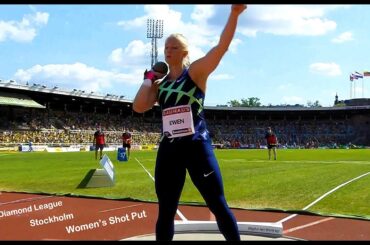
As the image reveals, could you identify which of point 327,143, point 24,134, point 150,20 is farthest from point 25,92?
point 327,143

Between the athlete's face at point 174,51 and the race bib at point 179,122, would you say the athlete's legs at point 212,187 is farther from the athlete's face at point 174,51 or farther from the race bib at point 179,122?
the athlete's face at point 174,51

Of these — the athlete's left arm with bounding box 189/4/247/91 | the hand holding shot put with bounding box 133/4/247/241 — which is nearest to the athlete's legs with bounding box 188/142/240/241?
the hand holding shot put with bounding box 133/4/247/241

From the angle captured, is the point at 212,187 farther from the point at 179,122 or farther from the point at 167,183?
the point at 179,122

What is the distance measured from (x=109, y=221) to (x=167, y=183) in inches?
129

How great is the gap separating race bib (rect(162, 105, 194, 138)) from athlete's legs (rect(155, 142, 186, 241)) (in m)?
0.12

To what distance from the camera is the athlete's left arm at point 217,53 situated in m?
3.68

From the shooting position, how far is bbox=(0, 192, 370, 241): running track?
239 inches

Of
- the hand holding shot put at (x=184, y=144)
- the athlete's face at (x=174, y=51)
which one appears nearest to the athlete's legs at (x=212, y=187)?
the hand holding shot put at (x=184, y=144)

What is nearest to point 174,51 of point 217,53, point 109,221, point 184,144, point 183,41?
point 183,41

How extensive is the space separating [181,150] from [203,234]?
2.18 meters

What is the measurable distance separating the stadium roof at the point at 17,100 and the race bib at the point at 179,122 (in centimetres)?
5399

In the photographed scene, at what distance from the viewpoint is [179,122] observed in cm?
399
